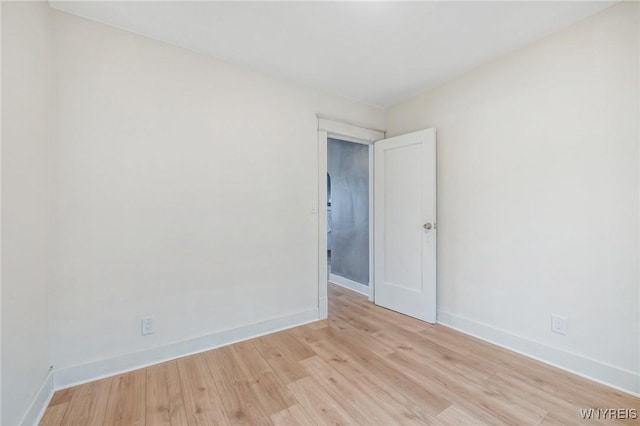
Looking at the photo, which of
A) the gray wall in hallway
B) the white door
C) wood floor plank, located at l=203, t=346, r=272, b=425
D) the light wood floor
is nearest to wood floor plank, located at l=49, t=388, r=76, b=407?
the light wood floor

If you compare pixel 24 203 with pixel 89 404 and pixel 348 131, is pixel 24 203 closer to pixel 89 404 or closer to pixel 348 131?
pixel 89 404

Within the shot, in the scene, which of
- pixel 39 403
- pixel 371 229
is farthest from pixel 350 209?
pixel 39 403

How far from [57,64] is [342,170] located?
10.4 feet

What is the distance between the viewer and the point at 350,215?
408 cm

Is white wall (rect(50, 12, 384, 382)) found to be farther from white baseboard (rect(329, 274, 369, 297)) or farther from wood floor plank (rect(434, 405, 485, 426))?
wood floor plank (rect(434, 405, 485, 426))

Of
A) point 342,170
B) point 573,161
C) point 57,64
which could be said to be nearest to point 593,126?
point 573,161

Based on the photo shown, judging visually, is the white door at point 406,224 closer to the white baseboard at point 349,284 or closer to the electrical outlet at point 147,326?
the white baseboard at point 349,284

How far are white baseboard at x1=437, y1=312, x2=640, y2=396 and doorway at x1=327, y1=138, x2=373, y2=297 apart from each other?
131cm

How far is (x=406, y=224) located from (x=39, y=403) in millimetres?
3017

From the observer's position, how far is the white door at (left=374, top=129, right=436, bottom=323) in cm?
275

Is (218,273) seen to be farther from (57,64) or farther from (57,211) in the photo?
(57,64)

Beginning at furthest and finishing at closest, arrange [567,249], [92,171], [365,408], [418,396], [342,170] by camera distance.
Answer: [342,170] < [567,249] < [92,171] < [418,396] < [365,408]

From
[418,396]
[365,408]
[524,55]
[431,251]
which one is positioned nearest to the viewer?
[365,408]

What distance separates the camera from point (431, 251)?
274 cm
